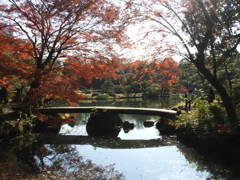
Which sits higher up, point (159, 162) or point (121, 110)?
point (121, 110)

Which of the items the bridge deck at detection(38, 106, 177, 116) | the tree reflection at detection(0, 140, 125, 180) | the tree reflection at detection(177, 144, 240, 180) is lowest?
the tree reflection at detection(0, 140, 125, 180)

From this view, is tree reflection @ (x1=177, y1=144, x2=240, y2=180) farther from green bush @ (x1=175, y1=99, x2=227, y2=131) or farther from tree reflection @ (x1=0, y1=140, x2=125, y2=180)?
tree reflection @ (x1=0, y1=140, x2=125, y2=180)

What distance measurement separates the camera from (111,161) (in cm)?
708

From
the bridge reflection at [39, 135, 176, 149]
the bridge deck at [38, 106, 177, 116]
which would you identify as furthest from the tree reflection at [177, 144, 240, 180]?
the bridge deck at [38, 106, 177, 116]

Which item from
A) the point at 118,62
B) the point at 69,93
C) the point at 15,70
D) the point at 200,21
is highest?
the point at 200,21

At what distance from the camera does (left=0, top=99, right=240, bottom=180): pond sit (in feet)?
19.0

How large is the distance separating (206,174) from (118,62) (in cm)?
536

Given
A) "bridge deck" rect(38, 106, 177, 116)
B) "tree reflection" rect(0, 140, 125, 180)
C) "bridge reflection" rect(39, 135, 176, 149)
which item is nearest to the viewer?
"tree reflection" rect(0, 140, 125, 180)

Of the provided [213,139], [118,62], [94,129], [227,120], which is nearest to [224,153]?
[213,139]

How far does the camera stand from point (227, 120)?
7.81m

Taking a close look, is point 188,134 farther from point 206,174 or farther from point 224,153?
point 206,174

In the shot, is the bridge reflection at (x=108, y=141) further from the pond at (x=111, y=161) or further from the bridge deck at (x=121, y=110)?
the bridge deck at (x=121, y=110)

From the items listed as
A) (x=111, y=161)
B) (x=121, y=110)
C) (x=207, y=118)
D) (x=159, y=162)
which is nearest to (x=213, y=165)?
(x=159, y=162)

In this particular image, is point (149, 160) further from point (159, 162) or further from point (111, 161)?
point (111, 161)
